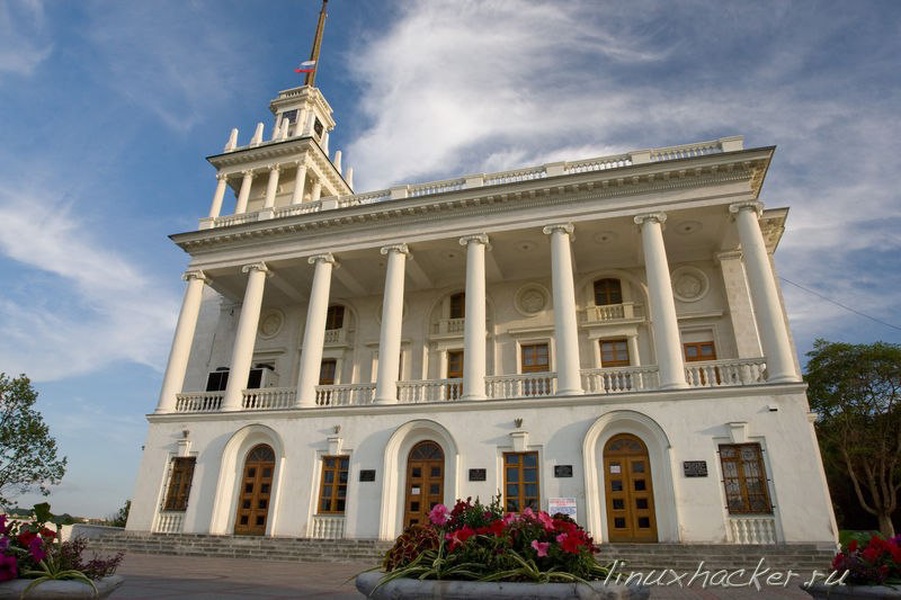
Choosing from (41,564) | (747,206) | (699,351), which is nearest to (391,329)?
(699,351)

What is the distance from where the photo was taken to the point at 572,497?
15.0 meters

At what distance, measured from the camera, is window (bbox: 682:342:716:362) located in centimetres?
1953

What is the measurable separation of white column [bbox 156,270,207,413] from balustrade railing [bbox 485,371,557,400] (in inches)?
474

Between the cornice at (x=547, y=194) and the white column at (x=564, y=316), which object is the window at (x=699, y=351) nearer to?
the white column at (x=564, y=316)

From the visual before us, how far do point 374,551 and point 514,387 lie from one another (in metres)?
6.55

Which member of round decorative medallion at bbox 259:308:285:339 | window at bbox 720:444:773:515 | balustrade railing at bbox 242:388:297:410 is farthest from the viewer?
round decorative medallion at bbox 259:308:285:339

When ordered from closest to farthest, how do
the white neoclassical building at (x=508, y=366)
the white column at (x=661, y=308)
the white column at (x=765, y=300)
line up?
the white neoclassical building at (x=508, y=366) < the white column at (x=765, y=300) < the white column at (x=661, y=308)

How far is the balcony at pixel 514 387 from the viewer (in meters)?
15.9

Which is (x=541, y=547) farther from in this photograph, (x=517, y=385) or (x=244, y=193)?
(x=244, y=193)

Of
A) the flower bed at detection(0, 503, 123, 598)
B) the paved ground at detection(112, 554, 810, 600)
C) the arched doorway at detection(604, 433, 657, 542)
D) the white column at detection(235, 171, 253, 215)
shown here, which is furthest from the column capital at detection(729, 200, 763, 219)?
the white column at detection(235, 171, 253, 215)

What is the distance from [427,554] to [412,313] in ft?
64.7

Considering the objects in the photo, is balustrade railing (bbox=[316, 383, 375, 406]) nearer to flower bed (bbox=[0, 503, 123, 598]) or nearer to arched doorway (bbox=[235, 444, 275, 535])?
arched doorway (bbox=[235, 444, 275, 535])

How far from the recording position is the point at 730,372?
16031mm

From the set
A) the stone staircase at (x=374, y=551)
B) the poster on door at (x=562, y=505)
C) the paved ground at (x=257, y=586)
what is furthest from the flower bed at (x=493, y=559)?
the poster on door at (x=562, y=505)
